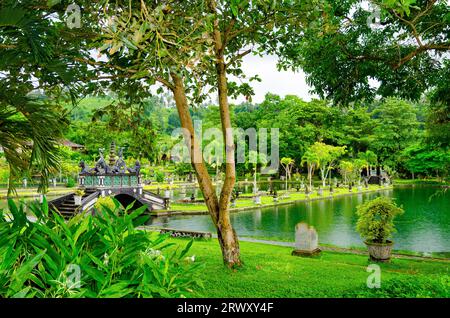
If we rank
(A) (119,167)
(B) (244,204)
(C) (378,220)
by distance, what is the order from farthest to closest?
1. (B) (244,204)
2. (A) (119,167)
3. (C) (378,220)

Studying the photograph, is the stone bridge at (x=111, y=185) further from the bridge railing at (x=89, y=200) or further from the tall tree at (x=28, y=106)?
the tall tree at (x=28, y=106)

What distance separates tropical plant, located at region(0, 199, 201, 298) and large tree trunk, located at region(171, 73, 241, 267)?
13.2 ft

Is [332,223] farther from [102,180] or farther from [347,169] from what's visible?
[347,169]

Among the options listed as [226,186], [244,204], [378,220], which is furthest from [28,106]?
[244,204]

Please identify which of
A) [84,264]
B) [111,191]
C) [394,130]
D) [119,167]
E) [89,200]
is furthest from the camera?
[394,130]

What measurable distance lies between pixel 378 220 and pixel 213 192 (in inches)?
166

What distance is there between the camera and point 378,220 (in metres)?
8.80

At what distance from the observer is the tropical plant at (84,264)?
81.4 inches

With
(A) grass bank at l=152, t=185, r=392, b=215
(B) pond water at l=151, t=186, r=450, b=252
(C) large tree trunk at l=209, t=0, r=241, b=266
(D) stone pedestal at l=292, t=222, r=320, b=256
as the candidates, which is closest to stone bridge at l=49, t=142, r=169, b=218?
(A) grass bank at l=152, t=185, r=392, b=215

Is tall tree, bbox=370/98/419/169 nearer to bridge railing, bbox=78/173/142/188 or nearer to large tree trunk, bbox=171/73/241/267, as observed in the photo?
bridge railing, bbox=78/173/142/188

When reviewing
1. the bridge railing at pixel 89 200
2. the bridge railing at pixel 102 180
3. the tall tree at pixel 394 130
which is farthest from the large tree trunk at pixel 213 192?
the tall tree at pixel 394 130

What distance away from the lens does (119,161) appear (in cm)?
2209

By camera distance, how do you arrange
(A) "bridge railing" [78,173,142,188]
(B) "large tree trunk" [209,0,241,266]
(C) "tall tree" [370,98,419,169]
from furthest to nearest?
(C) "tall tree" [370,98,419,169] → (A) "bridge railing" [78,173,142,188] → (B) "large tree trunk" [209,0,241,266]

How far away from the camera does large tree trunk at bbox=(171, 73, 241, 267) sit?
6.61 m
